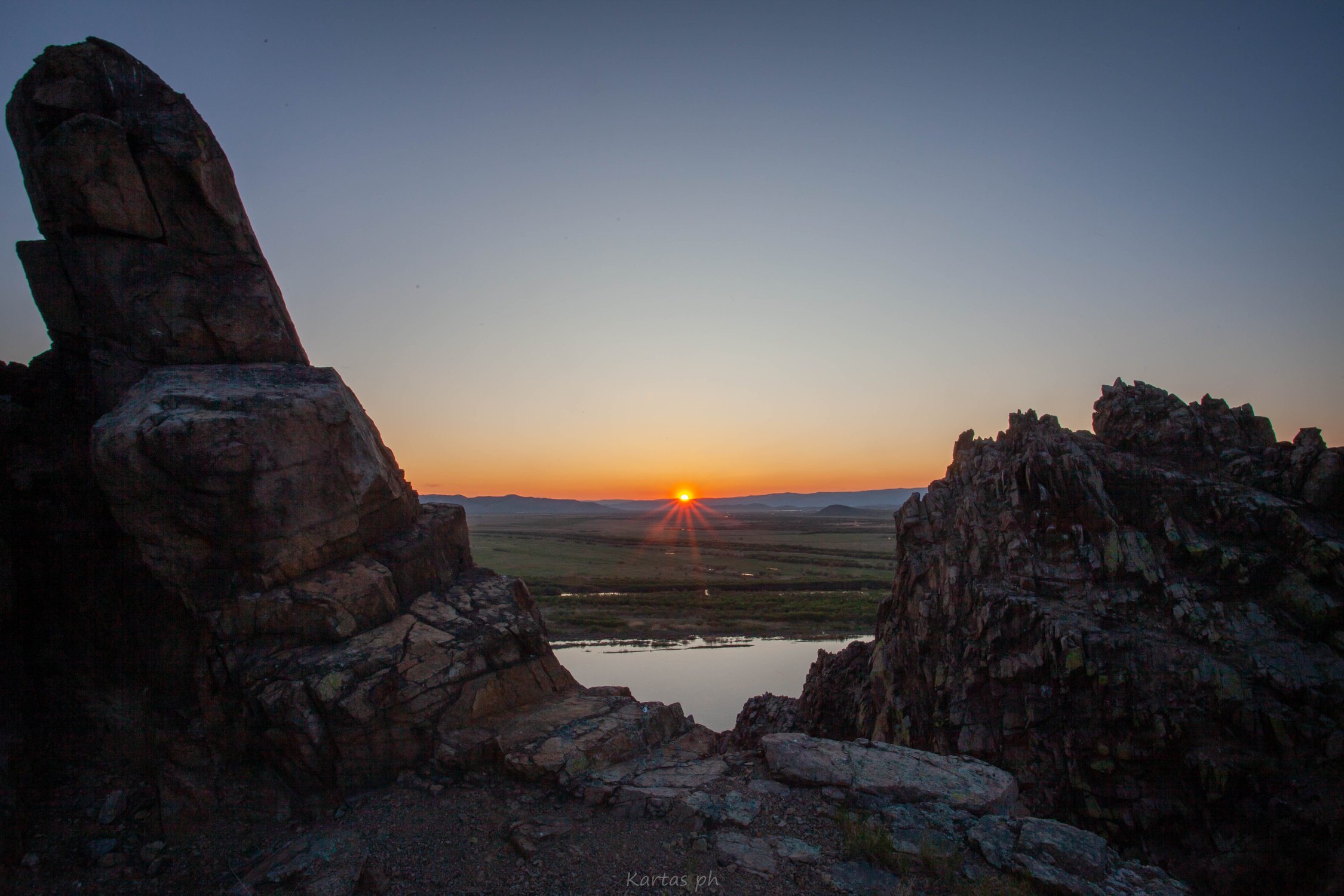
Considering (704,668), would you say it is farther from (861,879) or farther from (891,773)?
(861,879)

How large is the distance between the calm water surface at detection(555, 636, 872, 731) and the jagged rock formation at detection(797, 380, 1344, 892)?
20.4 ft

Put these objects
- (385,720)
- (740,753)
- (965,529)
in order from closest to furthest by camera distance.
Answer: (385,720) < (740,753) < (965,529)

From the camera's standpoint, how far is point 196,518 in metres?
8.86

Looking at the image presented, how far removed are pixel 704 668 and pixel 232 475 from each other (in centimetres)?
2182

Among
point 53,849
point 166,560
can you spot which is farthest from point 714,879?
point 166,560

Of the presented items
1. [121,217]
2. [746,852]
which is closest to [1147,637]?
[746,852]

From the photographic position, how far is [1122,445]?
657 inches

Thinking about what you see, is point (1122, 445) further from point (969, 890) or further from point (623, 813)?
point (623, 813)

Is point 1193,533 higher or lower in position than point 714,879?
higher

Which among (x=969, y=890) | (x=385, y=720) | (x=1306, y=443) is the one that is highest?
(x=1306, y=443)

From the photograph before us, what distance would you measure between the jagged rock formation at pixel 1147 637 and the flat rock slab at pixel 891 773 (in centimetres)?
507

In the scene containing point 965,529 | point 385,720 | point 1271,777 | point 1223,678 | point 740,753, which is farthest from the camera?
point 965,529

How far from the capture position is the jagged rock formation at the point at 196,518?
28.2 ft

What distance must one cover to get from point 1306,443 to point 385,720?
61.8 ft
